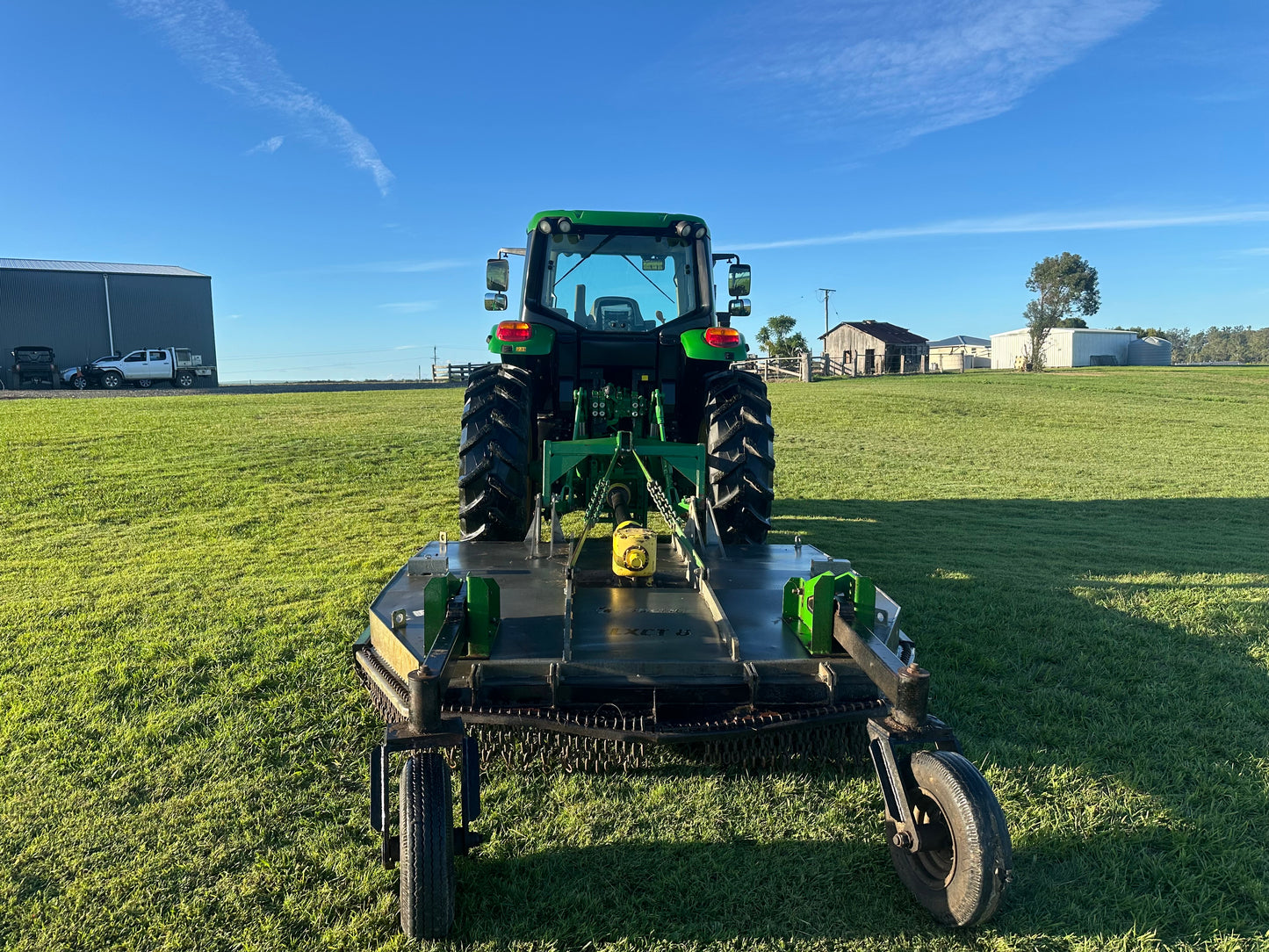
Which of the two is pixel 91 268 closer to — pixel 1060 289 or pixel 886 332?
pixel 886 332

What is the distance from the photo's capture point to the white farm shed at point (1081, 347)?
5488 cm

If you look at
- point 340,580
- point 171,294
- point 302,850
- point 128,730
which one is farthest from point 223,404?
point 171,294

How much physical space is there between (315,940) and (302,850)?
1.24 feet

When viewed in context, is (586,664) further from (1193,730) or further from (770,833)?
(1193,730)

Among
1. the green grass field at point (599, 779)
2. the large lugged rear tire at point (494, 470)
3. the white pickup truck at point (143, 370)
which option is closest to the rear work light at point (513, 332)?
the large lugged rear tire at point (494, 470)

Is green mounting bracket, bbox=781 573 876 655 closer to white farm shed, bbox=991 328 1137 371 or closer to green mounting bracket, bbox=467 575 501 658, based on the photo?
green mounting bracket, bbox=467 575 501 658

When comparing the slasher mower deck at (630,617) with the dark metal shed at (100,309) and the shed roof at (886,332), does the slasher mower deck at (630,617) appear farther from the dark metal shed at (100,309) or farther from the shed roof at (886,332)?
the shed roof at (886,332)

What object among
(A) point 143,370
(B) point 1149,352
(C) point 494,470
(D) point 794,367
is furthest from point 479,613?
(B) point 1149,352

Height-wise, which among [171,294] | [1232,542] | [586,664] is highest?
[171,294]

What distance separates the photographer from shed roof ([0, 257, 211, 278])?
108 feet

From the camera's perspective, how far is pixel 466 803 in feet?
6.95

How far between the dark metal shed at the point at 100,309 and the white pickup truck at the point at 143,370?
1.98 meters

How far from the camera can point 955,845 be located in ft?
6.40

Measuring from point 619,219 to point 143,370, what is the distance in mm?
28036
